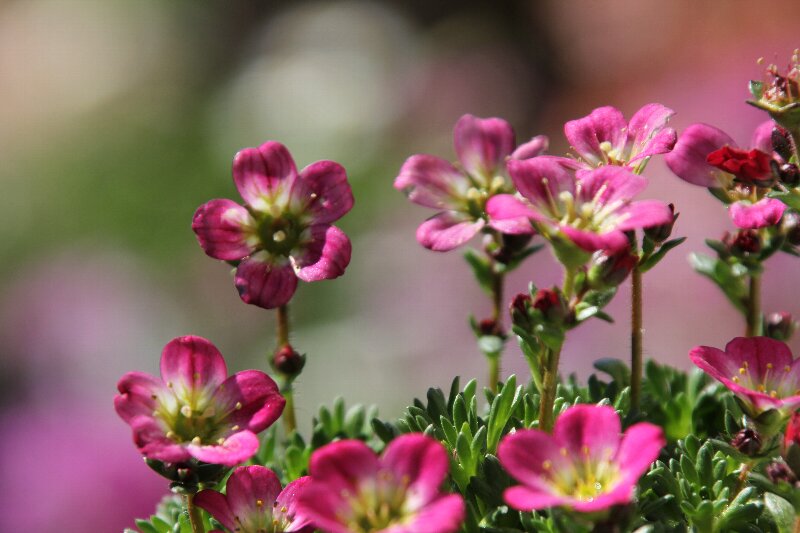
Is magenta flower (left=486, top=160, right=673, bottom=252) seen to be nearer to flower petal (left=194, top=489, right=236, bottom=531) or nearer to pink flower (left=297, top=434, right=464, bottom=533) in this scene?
pink flower (left=297, top=434, right=464, bottom=533)

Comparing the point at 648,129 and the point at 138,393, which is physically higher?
the point at 648,129

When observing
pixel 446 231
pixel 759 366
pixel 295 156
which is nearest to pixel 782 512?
pixel 759 366

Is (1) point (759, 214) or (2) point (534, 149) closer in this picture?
(1) point (759, 214)

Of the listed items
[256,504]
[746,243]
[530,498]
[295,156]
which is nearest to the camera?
[530,498]

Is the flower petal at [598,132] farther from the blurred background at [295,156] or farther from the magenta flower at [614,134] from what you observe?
the blurred background at [295,156]

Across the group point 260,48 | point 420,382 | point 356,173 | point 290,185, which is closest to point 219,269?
point 356,173

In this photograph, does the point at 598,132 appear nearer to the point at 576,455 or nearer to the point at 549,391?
the point at 549,391

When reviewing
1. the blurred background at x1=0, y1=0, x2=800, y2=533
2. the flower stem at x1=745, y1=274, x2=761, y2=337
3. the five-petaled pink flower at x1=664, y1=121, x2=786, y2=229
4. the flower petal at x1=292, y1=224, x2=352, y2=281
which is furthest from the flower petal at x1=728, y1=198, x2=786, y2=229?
the blurred background at x1=0, y1=0, x2=800, y2=533

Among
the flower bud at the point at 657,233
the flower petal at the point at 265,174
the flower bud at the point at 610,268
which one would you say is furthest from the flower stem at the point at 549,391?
the flower petal at the point at 265,174
